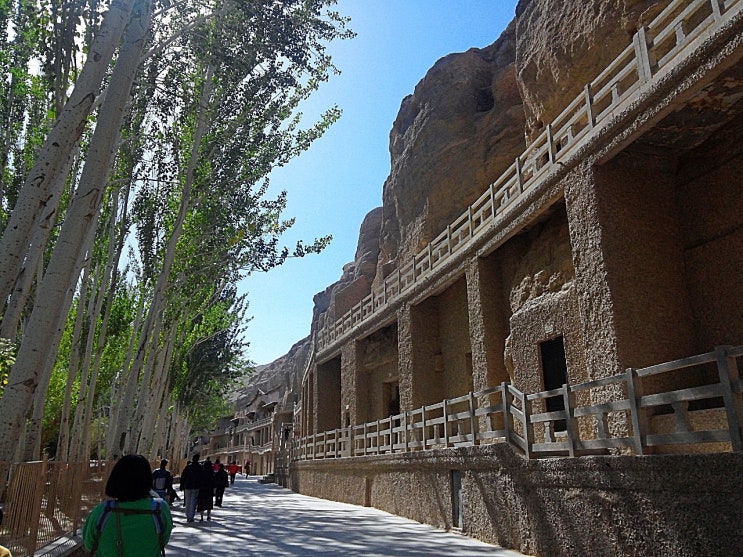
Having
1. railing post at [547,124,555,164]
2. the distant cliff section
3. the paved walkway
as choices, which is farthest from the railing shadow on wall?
the distant cliff section

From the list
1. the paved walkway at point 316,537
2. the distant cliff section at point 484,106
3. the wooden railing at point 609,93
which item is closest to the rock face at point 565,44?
the distant cliff section at point 484,106

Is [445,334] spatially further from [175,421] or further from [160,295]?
[175,421]

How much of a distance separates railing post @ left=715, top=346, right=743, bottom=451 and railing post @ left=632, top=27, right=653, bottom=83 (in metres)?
5.29

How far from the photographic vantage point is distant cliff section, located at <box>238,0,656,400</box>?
44.6 ft

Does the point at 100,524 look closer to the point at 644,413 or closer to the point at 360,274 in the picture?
the point at 644,413

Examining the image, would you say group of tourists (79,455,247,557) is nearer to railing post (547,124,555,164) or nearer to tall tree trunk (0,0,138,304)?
tall tree trunk (0,0,138,304)

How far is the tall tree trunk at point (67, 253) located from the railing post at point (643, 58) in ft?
25.6

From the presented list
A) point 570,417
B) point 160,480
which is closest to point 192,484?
point 160,480

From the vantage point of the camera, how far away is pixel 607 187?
1049 cm

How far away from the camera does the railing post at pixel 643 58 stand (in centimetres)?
959

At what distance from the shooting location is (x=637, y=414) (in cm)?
733

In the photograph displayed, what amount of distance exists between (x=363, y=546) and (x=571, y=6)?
43.4 ft

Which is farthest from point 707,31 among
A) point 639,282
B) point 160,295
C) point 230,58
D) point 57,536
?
point 160,295

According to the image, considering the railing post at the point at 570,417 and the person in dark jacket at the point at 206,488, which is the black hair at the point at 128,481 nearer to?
the railing post at the point at 570,417
